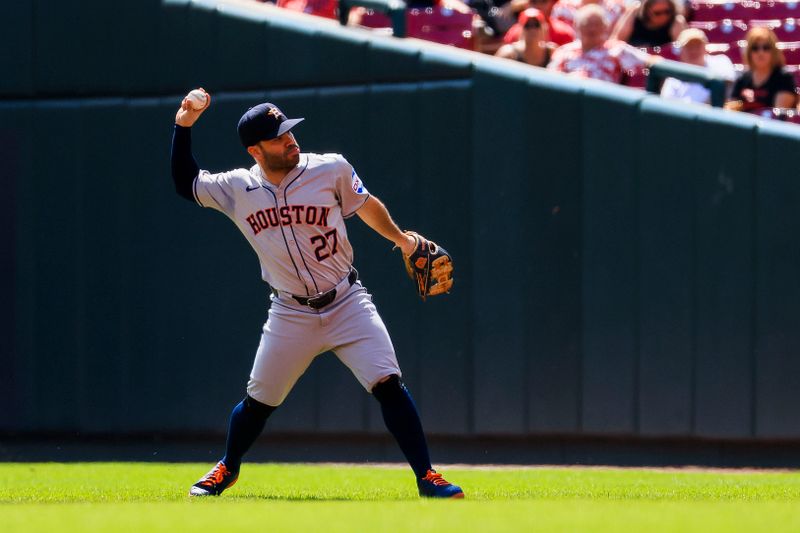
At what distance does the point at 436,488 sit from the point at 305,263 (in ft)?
3.37

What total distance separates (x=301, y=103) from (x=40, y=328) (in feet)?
7.23

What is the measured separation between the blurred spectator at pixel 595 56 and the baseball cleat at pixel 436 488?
11.9 feet

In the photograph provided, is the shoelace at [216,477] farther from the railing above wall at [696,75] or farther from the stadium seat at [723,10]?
the stadium seat at [723,10]

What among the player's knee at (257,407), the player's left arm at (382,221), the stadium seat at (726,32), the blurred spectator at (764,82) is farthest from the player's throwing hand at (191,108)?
the stadium seat at (726,32)

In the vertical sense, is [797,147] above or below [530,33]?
below

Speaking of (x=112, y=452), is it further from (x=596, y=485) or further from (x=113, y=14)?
(x=596, y=485)

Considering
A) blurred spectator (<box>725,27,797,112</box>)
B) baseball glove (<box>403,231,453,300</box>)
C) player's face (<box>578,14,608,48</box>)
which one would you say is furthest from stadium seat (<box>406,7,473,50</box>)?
baseball glove (<box>403,231,453,300</box>)

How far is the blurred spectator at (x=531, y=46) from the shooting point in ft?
27.7

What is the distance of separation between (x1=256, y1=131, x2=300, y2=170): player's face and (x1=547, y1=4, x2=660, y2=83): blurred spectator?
3.29m

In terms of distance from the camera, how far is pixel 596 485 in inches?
247

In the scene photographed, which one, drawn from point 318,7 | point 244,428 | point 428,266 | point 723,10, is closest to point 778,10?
point 723,10

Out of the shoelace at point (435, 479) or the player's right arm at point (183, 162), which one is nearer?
the shoelace at point (435, 479)

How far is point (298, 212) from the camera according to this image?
17.4 ft

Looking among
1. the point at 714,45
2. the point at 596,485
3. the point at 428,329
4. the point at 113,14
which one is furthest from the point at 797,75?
the point at 113,14
